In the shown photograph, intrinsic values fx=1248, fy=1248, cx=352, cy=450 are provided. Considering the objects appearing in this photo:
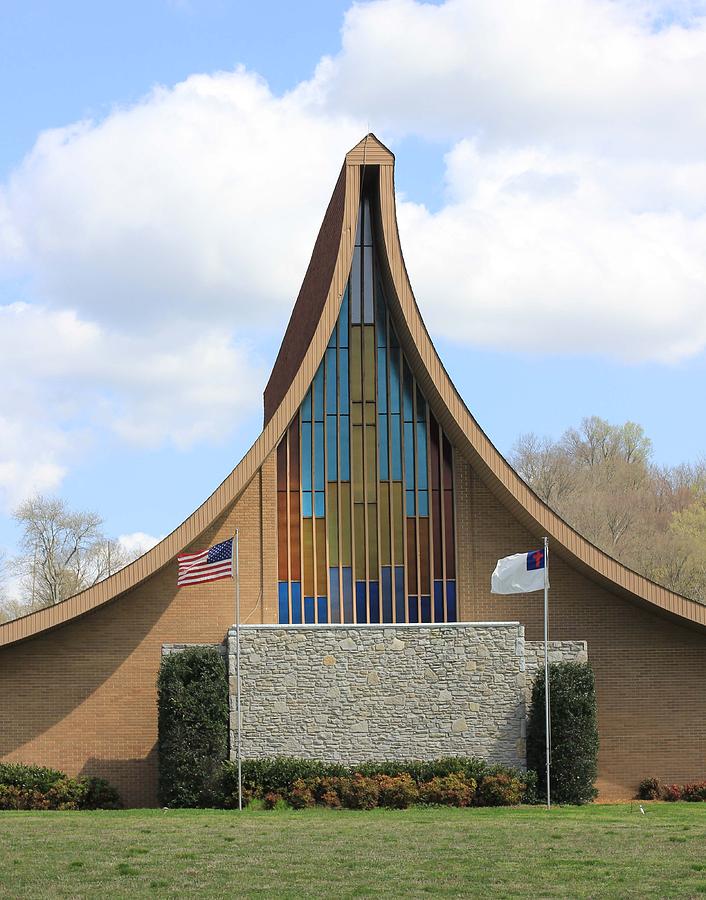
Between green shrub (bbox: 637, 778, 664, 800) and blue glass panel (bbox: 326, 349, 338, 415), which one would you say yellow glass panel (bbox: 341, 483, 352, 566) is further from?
green shrub (bbox: 637, 778, 664, 800)

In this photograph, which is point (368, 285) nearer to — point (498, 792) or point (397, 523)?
point (397, 523)

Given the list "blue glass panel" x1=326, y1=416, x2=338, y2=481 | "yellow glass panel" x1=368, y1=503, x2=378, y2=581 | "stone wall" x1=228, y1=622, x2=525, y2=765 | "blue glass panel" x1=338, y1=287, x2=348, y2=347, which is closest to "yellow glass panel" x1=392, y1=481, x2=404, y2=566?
"yellow glass panel" x1=368, y1=503, x2=378, y2=581

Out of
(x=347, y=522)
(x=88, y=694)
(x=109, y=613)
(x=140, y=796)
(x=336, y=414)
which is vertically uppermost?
(x=336, y=414)

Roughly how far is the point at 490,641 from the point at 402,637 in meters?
1.59

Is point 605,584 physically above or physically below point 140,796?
above

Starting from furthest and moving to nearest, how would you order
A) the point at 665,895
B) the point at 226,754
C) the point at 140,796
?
the point at 140,796 → the point at 226,754 → the point at 665,895

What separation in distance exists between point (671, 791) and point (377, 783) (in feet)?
21.2

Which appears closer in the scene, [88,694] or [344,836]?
[344,836]

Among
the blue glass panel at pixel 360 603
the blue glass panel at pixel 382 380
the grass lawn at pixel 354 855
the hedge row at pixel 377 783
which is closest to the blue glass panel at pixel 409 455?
the blue glass panel at pixel 382 380

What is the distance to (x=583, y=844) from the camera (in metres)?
14.9

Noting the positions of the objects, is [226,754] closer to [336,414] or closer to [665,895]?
[336,414]

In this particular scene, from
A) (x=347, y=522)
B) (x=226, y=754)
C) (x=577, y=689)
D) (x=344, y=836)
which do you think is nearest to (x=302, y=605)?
(x=347, y=522)

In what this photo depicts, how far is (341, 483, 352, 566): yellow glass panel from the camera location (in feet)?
80.1

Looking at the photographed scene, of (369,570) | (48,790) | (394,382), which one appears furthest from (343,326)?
(48,790)
